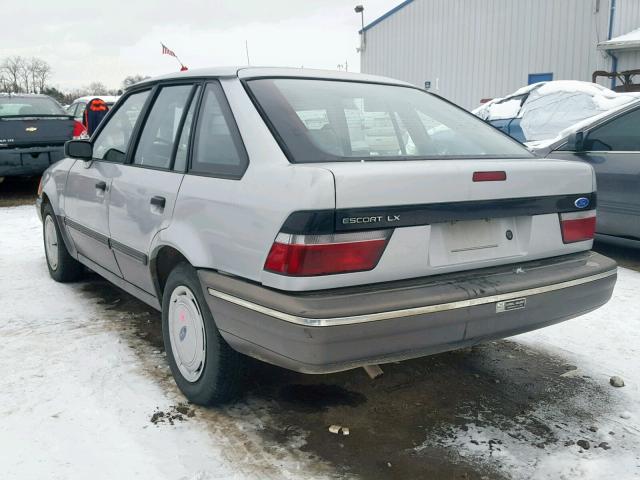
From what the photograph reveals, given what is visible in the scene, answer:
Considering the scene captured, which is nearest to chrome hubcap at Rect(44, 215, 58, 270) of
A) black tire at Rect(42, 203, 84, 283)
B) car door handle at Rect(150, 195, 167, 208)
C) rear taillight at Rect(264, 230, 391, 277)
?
black tire at Rect(42, 203, 84, 283)

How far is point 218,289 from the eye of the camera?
252 cm

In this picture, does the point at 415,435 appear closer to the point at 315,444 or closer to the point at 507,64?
the point at 315,444

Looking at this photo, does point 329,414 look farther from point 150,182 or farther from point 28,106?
point 28,106

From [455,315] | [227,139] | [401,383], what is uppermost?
[227,139]

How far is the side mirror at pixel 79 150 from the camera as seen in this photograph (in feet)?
13.0

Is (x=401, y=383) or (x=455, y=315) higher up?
(x=455, y=315)

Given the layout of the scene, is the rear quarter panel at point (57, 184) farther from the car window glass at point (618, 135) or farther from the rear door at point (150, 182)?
the car window glass at point (618, 135)

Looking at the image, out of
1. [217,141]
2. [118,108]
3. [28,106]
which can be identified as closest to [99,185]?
[118,108]

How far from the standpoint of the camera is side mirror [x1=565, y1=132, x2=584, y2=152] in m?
5.59

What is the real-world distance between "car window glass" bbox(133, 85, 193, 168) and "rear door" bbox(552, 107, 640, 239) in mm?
3910

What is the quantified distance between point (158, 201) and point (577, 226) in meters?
1.96

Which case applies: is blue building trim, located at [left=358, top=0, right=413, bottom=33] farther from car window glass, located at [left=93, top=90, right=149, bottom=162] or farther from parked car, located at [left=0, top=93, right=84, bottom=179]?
car window glass, located at [left=93, top=90, right=149, bottom=162]

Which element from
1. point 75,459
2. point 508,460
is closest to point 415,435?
point 508,460

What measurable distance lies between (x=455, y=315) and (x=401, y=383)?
0.94 metres
